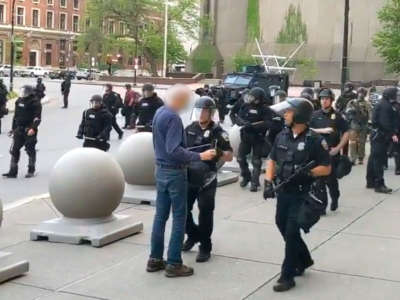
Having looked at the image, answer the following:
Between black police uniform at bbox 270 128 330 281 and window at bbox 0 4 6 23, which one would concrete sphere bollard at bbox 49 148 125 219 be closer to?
black police uniform at bbox 270 128 330 281

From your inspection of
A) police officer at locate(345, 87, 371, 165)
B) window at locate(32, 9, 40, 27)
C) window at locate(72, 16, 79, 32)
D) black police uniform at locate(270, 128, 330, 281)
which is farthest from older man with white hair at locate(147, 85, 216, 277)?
window at locate(72, 16, 79, 32)

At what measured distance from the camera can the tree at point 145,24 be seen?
84625 mm

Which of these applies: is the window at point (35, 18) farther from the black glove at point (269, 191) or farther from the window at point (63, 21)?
the black glove at point (269, 191)

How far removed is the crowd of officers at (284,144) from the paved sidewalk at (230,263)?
29 cm

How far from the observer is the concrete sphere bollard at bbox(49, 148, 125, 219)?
817cm

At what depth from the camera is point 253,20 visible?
252 feet

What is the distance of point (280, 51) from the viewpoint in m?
73.1

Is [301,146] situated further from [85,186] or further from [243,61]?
[243,61]

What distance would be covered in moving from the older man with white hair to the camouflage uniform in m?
10.1

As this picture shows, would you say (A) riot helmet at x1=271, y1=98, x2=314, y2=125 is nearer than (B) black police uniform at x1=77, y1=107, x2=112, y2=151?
Yes

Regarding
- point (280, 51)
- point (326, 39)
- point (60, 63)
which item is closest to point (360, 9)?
point (326, 39)

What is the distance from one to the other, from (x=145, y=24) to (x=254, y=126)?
3039 inches

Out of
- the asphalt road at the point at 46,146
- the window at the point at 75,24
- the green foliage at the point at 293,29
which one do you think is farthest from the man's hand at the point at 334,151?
the window at the point at 75,24

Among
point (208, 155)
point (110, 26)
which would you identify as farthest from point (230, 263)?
point (110, 26)
